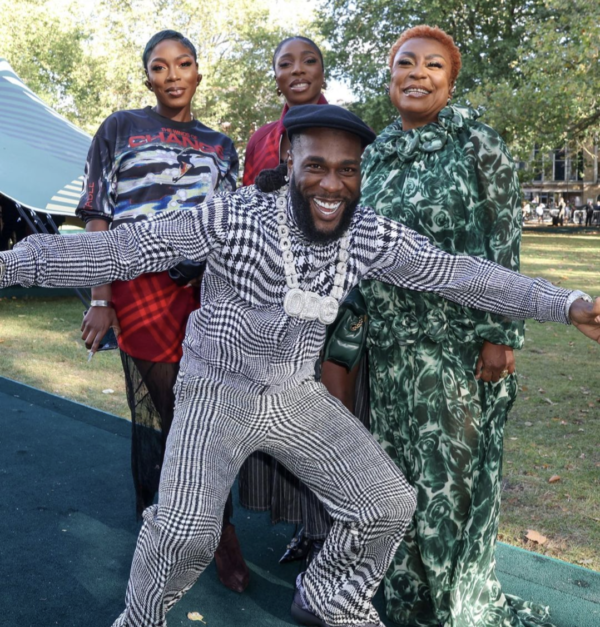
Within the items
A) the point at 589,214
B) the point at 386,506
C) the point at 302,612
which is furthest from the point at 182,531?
the point at 589,214

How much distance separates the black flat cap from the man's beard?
20 centimetres

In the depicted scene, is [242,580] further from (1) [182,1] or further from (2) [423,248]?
(1) [182,1]

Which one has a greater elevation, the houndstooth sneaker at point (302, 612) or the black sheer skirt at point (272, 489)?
the black sheer skirt at point (272, 489)

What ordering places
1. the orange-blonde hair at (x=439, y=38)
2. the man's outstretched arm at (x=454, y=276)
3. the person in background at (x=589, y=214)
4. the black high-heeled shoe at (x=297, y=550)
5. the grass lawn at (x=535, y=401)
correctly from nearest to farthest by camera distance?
1. the man's outstretched arm at (x=454, y=276)
2. the orange-blonde hair at (x=439, y=38)
3. the black high-heeled shoe at (x=297, y=550)
4. the grass lawn at (x=535, y=401)
5. the person in background at (x=589, y=214)

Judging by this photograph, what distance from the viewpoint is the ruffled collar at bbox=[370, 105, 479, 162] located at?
9.46 ft

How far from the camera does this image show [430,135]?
9.55ft

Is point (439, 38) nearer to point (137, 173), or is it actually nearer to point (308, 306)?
point (308, 306)

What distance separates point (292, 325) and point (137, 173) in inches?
44.9

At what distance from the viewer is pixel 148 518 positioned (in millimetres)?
2385

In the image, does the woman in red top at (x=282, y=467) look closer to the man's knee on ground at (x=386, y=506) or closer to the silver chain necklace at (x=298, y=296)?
the man's knee on ground at (x=386, y=506)

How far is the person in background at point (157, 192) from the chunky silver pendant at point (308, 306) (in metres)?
0.65

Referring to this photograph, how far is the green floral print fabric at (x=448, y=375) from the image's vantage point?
9.30 feet

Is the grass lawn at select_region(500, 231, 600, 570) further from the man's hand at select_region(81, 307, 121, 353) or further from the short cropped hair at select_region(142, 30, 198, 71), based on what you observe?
the short cropped hair at select_region(142, 30, 198, 71)

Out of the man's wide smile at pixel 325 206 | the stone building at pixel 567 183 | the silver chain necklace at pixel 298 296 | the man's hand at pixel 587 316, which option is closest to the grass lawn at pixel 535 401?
the man's hand at pixel 587 316
